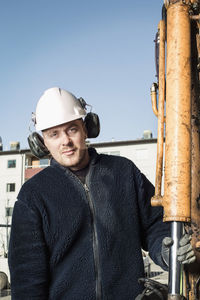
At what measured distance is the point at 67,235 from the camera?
2.67 metres

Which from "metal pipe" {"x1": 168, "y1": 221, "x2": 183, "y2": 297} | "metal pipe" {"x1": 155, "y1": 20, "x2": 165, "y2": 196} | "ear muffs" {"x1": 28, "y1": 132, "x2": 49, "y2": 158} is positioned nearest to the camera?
"metal pipe" {"x1": 168, "y1": 221, "x2": 183, "y2": 297}

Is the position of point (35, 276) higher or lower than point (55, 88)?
lower

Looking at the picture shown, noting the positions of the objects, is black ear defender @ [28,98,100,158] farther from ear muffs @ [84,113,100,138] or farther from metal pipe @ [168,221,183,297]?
metal pipe @ [168,221,183,297]

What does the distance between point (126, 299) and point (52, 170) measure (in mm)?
1009

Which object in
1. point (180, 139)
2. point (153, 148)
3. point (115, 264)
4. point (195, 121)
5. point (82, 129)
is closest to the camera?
point (180, 139)

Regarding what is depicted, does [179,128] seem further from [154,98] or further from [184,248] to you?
[184,248]

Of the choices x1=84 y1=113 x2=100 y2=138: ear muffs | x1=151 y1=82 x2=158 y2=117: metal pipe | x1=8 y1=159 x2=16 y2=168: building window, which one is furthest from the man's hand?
x1=8 y1=159 x2=16 y2=168: building window

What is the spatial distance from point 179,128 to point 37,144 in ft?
5.28

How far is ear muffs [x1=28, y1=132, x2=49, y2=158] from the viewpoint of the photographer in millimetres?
3068

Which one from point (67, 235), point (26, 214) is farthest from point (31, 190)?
point (67, 235)

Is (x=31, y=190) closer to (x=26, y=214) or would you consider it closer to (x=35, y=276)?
(x=26, y=214)

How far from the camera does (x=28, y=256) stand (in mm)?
2684

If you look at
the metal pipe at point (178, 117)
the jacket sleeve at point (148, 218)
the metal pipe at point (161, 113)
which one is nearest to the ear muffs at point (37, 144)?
the jacket sleeve at point (148, 218)

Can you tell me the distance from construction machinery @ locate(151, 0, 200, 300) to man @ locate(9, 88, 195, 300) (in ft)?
2.60
